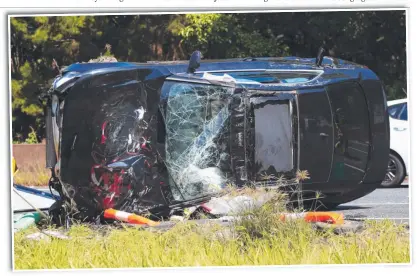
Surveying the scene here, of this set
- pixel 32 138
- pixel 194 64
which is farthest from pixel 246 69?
pixel 32 138

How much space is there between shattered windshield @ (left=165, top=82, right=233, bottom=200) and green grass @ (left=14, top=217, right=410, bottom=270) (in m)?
0.60

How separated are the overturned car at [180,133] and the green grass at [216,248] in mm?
590

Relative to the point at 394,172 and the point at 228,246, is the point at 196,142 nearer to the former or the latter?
the point at 228,246

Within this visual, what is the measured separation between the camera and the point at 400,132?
13141 mm

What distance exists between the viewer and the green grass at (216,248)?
7.73 metres

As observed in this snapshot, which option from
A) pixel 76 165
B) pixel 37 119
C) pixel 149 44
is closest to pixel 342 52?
pixel 149 44

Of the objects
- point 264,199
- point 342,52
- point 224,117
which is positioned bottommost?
point 264,199

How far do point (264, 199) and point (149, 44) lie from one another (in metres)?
7.65

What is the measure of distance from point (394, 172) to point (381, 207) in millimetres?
2279

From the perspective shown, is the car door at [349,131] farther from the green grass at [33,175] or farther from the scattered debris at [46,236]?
the green grass at [33,175]

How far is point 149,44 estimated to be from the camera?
611 inches

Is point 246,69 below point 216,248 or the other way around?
the other way around

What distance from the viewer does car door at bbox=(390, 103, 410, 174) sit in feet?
42.5

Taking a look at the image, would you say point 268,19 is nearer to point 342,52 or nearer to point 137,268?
point 342,52
